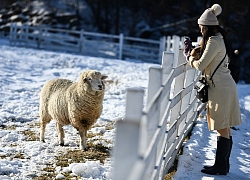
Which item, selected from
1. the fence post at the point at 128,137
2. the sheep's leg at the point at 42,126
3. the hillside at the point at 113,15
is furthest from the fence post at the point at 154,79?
the hillside at the point at 113,15

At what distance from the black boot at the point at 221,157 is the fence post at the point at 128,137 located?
7.33 ft

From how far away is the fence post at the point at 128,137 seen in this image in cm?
203

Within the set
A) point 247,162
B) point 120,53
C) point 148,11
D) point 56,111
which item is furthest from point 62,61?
point 148,11

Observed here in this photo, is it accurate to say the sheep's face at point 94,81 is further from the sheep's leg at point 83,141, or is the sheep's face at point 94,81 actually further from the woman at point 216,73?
the woman at point 216,73

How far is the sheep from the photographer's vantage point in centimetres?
520

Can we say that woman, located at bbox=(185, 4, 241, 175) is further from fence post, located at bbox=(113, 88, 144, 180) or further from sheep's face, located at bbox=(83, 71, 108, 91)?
fence post, located at bbox=(113, 88, 144, 180)

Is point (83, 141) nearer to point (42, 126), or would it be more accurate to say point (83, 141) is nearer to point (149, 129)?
point (42, 126)

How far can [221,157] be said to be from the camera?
4215 mm

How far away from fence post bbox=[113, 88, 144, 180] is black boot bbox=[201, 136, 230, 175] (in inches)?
87.9

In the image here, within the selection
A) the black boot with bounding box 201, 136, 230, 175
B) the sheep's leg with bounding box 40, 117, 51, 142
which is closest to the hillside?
the sheep's leg with bounding box 40, 117, 51, 142

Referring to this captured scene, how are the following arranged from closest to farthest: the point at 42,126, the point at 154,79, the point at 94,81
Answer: the point at 154,79, the point at 94,81, the point at 42,126

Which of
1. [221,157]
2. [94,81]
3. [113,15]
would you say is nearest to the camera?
[221,157]

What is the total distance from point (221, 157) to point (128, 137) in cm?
240

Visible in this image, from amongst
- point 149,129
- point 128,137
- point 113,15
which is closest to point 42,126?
point 149,129
